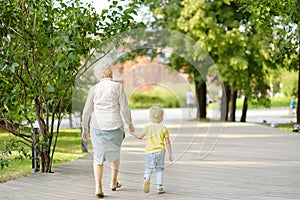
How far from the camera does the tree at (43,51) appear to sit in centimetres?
743

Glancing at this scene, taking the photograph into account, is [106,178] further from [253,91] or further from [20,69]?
[253,91]

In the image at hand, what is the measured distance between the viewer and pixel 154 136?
20.6ft

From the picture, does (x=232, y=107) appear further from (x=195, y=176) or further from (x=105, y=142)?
(x=105, y=142)

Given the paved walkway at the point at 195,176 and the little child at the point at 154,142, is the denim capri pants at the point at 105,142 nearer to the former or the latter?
the little child at the point at 154,142

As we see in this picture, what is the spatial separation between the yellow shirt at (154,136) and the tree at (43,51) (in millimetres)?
1580

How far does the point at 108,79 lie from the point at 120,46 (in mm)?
1945

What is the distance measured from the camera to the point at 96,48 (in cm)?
812

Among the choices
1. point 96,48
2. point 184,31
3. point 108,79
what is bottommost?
point 108,79

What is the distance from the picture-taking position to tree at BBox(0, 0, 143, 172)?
743 cm

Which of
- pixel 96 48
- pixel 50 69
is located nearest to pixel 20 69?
pixel 50 69

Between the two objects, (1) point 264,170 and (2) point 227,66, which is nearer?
(1) point 264,170

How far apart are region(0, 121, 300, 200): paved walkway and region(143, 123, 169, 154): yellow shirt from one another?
533mm

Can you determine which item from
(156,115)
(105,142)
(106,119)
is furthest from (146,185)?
(106,119)

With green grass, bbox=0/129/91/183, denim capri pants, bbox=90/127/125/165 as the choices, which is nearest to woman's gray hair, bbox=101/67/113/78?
denim capri pants, bbox=90/127/125/165
